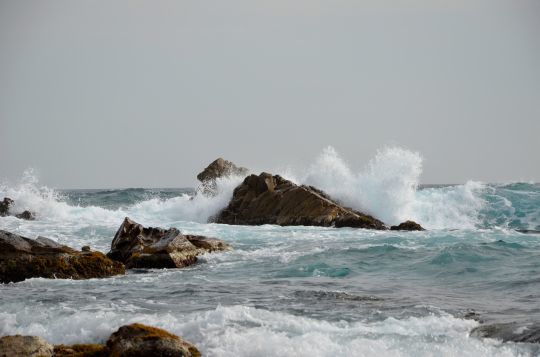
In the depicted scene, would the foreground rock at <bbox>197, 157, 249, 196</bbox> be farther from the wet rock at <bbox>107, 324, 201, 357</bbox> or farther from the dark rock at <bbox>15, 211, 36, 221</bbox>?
the wet rock at <bbox>107, 324, 201, 357</bbox>

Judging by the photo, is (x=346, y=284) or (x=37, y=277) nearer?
(x=346, y=284)

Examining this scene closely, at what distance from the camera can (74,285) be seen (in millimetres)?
12688

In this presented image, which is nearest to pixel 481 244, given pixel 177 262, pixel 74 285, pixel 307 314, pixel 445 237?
pixel 445 237

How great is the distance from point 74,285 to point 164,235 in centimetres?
461

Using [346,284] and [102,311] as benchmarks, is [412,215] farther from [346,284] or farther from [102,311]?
[102,311]

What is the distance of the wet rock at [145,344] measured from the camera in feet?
22.0

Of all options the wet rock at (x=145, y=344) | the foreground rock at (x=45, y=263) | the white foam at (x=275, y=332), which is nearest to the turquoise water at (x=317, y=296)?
the white foam at (x=275, y=332)

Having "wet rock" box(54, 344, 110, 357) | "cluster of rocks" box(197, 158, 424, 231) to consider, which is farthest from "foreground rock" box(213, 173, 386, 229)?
"wet rock" box(54, 344, 110, 357)

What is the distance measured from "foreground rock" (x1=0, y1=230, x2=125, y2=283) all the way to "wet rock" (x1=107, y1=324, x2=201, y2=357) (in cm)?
700

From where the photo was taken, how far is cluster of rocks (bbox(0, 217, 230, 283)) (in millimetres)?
13570

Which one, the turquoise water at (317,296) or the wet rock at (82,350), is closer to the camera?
the wet rock at (82,350)

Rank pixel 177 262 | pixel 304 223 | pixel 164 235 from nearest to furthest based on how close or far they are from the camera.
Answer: pixel 177 262 < pixel 164 235 < pixel 304 223

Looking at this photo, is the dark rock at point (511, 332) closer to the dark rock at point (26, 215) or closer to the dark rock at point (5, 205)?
the dark rock at point (26, 215)

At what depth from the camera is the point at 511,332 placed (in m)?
8.03
